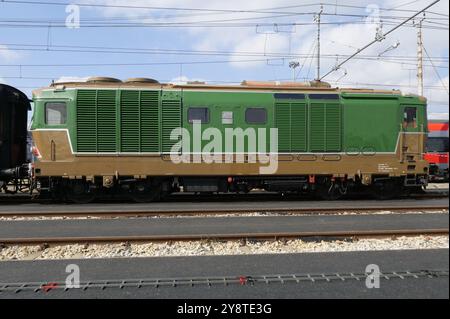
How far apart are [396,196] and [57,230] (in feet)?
38.4

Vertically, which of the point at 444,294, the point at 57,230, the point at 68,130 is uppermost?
the point at 68,130

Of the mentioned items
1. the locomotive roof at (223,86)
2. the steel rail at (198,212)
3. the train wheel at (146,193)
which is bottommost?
the steel rail at (198,212)

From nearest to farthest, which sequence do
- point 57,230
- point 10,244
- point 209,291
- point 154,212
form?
point 209,291
point 10,244
point 57,230
point 154,212

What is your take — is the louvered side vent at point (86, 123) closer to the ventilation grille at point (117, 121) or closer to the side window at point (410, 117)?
the ventilation grille at point (117, 121)

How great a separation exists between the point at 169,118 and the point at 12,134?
18.7 ft

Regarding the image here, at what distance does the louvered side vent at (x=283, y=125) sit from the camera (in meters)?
14.9

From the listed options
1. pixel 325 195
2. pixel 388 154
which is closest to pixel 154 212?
pixel 325 195

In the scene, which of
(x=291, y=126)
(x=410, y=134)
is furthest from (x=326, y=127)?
(x=410, y=134)

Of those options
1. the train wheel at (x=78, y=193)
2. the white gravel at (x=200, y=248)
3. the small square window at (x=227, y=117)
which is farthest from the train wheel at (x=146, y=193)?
the white gravel at (x=200, y=248)

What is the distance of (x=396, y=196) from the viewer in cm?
1580

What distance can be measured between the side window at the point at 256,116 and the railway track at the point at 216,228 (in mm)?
4492

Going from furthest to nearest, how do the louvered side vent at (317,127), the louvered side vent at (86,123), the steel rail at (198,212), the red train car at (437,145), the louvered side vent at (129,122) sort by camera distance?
the red train car at (437,145)
the louvered side vent at (317,127)
the louvered side vent at (129,122)
the louvered side vent at (86,123)
the steel rail at (198,212)

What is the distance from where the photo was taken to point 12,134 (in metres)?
15.3

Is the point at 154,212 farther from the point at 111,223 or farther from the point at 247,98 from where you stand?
the point at 247,98
